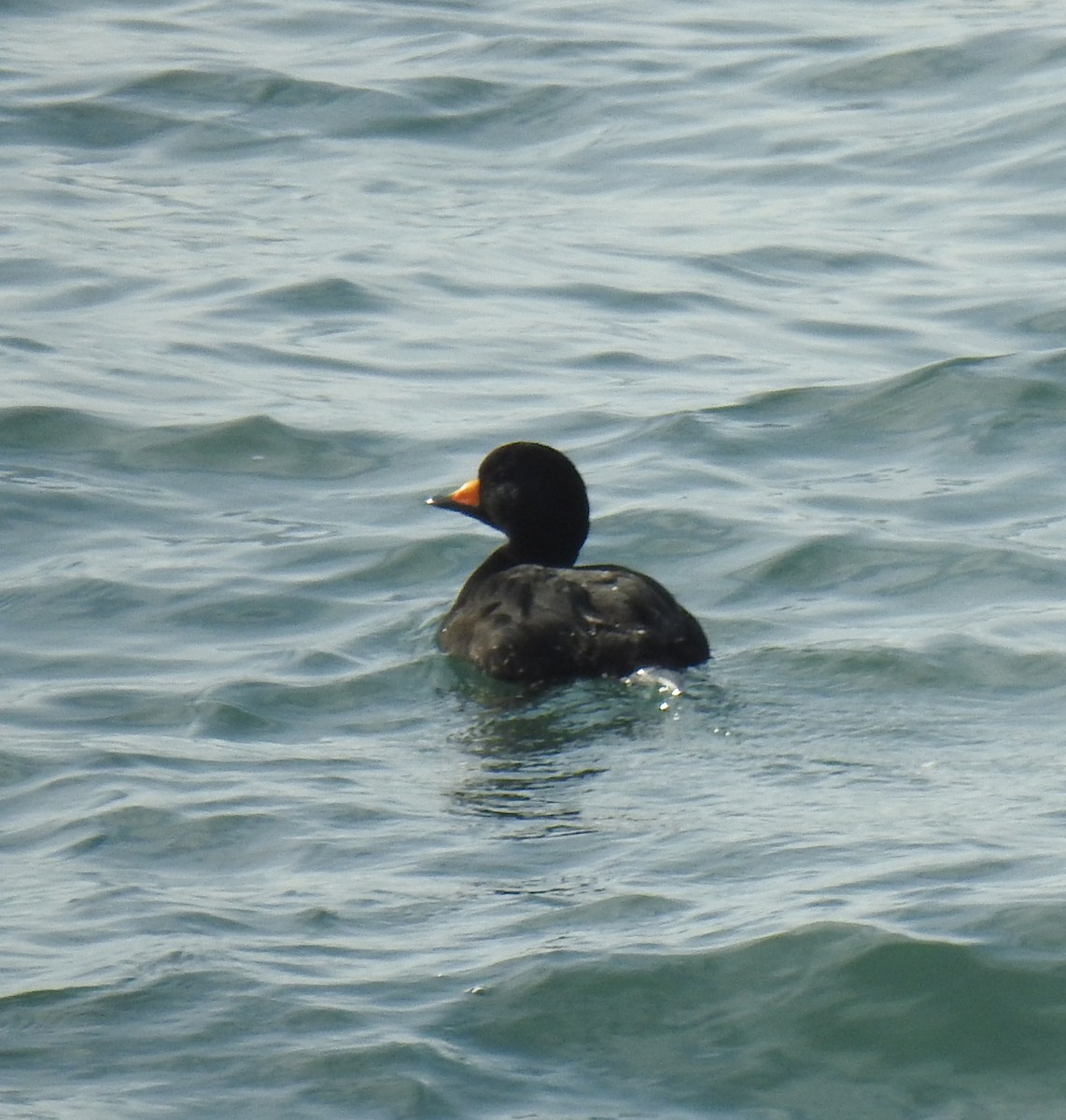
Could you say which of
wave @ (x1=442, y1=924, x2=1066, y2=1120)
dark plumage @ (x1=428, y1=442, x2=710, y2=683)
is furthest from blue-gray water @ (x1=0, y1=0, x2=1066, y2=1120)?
dark plumage @ (x1=428, y1=442, x2=710, y2=683)

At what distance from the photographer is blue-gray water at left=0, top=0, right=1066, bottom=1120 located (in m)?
4.95

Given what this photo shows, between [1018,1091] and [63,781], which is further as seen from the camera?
[63,781]

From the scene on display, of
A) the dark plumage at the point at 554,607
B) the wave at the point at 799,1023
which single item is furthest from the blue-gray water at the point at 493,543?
the dark plumage at the point at 554,607

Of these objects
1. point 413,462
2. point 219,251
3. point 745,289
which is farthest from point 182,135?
point 413,462

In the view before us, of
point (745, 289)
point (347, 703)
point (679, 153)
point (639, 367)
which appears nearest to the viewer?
point (347, 703)

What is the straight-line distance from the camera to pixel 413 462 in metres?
10.5

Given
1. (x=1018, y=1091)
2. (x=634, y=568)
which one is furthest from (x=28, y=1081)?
(x=634, y=568)

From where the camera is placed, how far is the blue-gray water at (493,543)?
4.95 metres

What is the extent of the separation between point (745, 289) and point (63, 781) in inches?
277

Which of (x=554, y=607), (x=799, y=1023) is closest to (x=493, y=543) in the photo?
(x=554, y=607)

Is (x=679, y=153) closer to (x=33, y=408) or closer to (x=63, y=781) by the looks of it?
(x=33, y=408)

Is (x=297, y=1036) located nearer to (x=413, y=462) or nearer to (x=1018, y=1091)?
(x=1018, y=1091)

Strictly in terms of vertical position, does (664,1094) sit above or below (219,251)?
below

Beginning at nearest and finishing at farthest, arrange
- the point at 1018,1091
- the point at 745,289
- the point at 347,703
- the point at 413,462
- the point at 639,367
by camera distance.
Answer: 1. the point at 1018,1091
2. the point at 347,703
3. the point at 413,462
4. the point at 639,367
5. the point at 745,289
